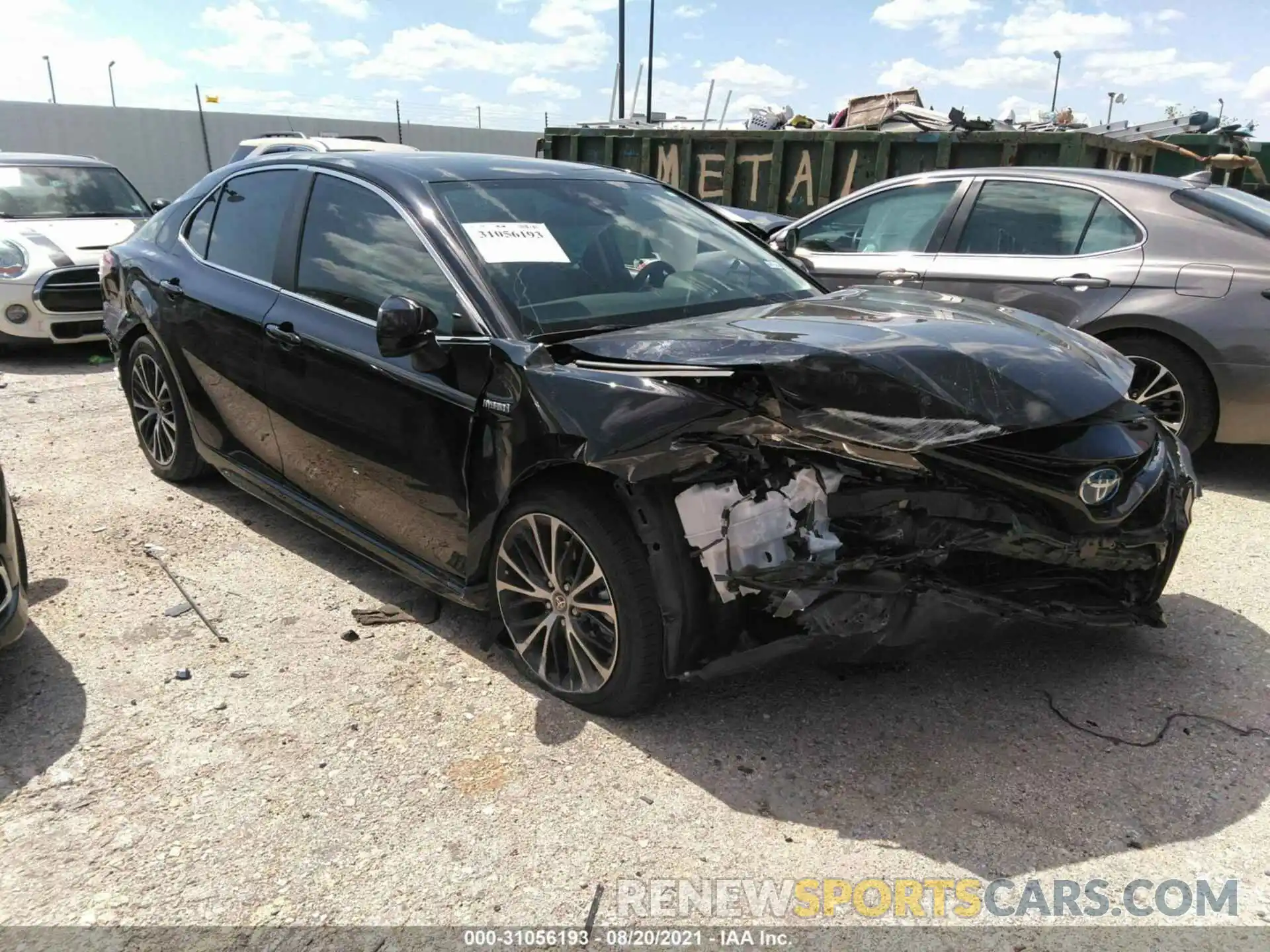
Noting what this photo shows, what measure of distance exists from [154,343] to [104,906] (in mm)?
3181

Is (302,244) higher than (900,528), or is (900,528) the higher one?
(302,244)

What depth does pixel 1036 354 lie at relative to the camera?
2.86 m

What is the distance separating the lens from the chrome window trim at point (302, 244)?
310cm

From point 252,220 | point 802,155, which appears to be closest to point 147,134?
point 802,155

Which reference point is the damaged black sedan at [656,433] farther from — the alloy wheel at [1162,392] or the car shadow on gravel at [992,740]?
the alloy wheel at [1162,392]

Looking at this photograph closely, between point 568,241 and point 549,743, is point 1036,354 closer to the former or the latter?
point 568,241

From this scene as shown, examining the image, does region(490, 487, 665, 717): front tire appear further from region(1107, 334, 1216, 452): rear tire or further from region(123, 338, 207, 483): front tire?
region(1107, 334, 1216, 452): rear tire

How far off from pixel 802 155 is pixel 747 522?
26.5 ft

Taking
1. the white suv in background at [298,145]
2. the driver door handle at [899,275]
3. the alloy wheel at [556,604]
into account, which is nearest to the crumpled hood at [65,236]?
the white suv in background at [298,145]

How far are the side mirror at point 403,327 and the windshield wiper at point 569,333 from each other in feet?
1.08

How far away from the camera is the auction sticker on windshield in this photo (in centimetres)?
324

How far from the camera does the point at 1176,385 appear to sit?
4988 mm

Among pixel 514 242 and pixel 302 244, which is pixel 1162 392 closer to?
pixel 514 242

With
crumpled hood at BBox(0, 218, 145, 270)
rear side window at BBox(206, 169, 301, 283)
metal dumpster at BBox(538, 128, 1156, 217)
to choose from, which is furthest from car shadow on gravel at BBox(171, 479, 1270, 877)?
crumpled hood at BBox(0, 218, 145, 270)
